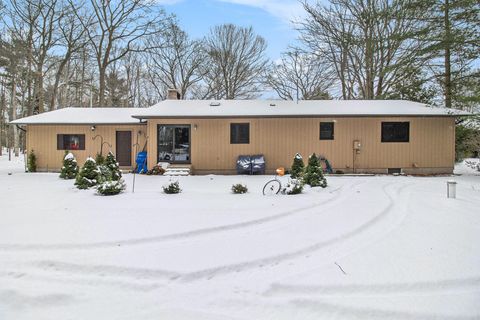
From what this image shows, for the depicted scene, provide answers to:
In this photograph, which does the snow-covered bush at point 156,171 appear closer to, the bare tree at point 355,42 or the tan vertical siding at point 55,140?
the tan vertical siding at point 55,140

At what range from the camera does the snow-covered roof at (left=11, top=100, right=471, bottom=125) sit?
502 inches

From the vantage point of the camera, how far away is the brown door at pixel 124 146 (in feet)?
46.0

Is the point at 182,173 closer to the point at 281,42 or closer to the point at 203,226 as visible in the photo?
the point at 203,226

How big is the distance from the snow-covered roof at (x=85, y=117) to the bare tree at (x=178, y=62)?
11.6 meters

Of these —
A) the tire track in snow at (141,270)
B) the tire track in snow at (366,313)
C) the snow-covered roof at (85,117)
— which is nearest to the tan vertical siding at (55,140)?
the snow-covered roof at (85,117)

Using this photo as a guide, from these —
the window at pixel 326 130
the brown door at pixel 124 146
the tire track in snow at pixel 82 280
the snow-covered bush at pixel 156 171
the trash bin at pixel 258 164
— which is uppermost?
the window at pixel 326 130

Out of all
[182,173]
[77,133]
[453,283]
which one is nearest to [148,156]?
[182,173]

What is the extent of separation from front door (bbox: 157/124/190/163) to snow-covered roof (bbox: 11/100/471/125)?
2.01ft

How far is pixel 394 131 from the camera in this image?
13.1 meters

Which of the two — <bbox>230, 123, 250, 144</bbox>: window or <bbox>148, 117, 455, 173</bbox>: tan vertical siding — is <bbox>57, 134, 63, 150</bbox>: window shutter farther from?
<bbox>230, 123, 250, 144</bbox>: window

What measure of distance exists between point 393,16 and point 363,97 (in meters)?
8.97

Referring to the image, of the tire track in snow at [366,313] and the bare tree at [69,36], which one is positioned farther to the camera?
the bare tree at [69,36]

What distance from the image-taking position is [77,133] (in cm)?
1416

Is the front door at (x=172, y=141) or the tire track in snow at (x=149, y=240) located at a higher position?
the front door at (x=172, y=141)
